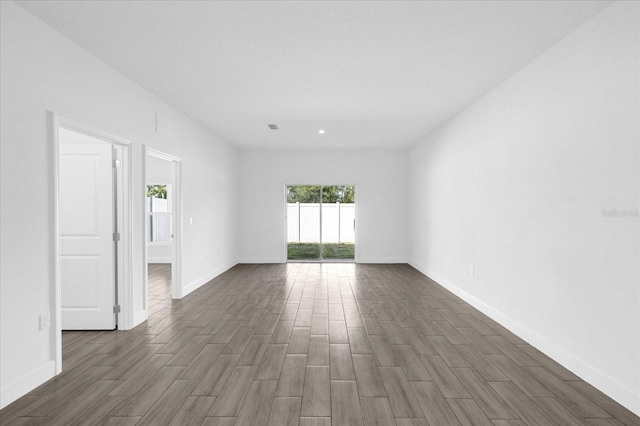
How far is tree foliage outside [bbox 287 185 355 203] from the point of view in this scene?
28.8 feet

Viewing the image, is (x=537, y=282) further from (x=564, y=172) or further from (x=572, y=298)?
(x=564, y=172)

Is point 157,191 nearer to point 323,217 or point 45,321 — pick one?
point 323,217

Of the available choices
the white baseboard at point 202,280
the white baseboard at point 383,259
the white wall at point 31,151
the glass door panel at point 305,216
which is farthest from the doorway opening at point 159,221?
the white wall at point 31,151

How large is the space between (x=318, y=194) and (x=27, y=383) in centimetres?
682

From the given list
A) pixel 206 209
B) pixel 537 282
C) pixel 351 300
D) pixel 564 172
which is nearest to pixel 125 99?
pixel 206 209

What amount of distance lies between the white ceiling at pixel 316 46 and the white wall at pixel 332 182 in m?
3.42

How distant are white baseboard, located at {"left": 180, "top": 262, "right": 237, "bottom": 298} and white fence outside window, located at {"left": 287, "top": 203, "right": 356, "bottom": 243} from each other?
198 centimetres

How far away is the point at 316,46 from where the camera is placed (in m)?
3.12

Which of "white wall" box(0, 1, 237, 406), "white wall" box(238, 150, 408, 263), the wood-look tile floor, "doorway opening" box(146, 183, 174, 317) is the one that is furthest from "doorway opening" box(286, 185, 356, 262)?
"white wall" box(0, 1, 237, 406)

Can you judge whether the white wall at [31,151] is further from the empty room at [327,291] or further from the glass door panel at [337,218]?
the glass door panel at [337,218]

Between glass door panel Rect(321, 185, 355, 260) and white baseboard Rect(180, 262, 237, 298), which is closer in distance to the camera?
white baseboard Rect(180, 262, 237, 298)

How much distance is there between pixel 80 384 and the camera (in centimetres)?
265

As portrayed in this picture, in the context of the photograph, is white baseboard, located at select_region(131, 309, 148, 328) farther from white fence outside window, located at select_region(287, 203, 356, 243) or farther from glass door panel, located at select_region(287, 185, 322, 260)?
white fence outside window, located at select_region(287, 203, 356, 243)

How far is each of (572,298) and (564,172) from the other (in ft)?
3.47
